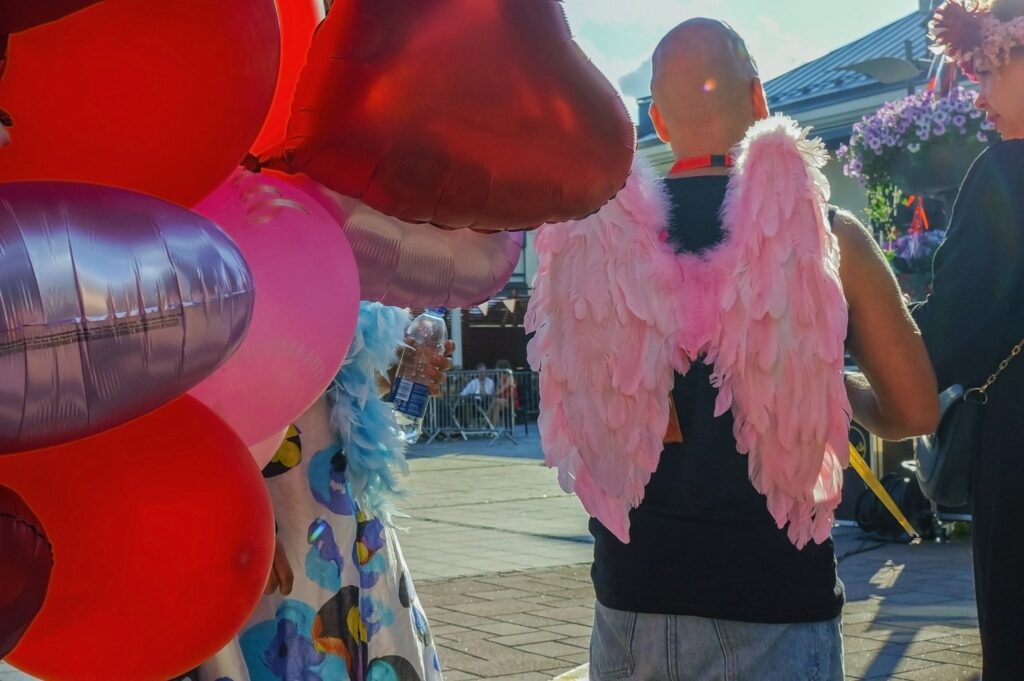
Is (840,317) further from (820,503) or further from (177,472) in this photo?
(177,472)

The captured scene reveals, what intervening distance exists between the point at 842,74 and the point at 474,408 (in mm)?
6895

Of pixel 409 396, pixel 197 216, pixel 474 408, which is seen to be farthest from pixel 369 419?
pixel 474 408

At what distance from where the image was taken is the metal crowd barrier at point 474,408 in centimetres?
1731

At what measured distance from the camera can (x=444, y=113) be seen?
146 cm

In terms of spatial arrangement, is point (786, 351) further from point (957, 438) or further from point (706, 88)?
point (957, 438)

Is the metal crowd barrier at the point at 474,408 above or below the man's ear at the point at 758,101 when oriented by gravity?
below

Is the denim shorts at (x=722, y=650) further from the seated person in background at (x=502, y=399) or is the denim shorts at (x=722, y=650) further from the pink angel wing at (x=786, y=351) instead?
the seated person in background at (x=502, y=399)

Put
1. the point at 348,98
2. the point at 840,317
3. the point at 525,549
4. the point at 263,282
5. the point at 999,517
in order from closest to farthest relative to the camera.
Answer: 1. the point at 348,98
2. the point at 263,282
3. the point at 840,317
4. the point at 999,517
5. the point at 525,549

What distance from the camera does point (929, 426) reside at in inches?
85.9

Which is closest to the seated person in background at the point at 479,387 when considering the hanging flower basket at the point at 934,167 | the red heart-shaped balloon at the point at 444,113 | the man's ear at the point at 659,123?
the hanging flower basket at the point at 934,167

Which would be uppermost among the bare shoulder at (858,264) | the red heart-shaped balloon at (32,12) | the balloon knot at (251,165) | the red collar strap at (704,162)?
the red heart-shaped balloon at (32,12)

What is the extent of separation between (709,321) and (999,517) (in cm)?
80

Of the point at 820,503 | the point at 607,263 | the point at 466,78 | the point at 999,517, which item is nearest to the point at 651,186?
the point at 607,263

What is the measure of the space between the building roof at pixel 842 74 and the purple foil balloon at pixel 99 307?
1540 cm
